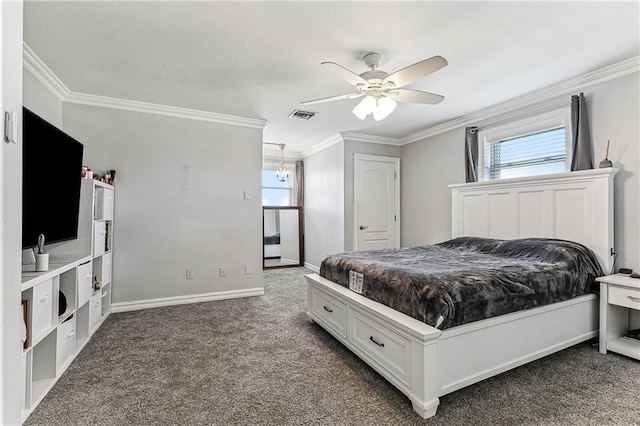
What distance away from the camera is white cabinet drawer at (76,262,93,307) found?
242 centimetres

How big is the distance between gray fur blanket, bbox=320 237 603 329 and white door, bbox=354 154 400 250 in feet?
6.34

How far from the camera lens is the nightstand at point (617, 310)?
2365 millimetres

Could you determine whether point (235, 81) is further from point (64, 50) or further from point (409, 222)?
point (409, 222)

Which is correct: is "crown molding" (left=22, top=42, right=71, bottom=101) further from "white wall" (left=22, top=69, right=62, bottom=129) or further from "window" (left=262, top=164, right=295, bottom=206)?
"window" (left=262, top=164, right=295, bottom=206)

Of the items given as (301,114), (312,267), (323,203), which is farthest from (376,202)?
(301,114)

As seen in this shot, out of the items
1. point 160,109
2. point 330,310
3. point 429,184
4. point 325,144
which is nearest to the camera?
point 330,310

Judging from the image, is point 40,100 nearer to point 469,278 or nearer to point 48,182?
point 48,182

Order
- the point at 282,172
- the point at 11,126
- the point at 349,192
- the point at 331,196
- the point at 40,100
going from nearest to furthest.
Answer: the point at 11,126, the point at 40,100, the point at 349,192, the point at 331,196, the point at 282,172

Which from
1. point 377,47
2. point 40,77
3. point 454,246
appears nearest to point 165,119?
point 40,77

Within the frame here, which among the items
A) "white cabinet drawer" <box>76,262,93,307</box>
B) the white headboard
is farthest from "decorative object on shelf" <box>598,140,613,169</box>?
"white cabinet drawer" <box>76,262,93,307</box>

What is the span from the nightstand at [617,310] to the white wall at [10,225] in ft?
11.6

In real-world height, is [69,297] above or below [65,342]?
above

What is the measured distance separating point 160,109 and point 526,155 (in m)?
4.43

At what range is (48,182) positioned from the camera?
84.4 inches
